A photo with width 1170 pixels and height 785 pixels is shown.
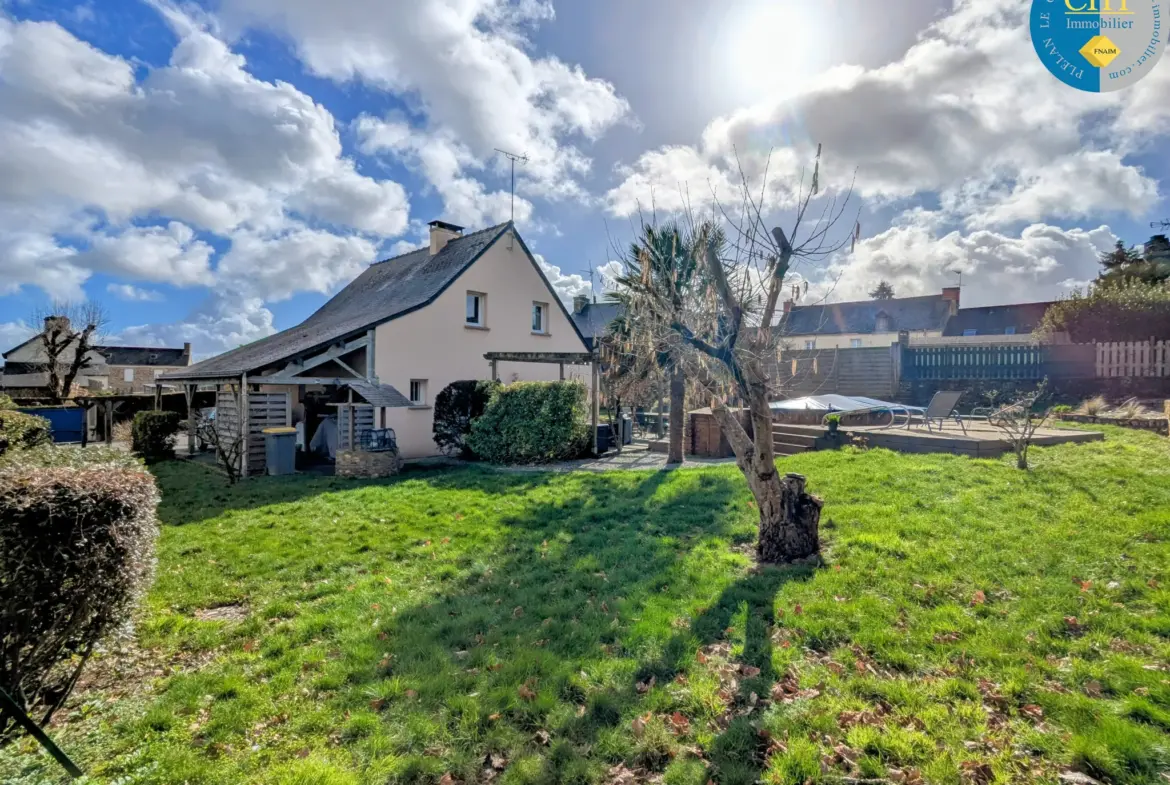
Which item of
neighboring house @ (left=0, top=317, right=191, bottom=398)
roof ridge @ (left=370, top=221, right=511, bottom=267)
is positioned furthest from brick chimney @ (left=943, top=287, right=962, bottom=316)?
neighboring house @ (left=0, top=317, right=191, bottom=398)

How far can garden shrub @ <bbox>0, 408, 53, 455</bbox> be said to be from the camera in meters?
6.19

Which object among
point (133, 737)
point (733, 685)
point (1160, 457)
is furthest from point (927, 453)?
point (133, 737)

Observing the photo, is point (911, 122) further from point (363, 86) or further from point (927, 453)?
point (363, 86)

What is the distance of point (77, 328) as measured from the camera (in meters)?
29.5

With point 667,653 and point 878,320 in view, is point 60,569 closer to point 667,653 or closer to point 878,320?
point 667,653

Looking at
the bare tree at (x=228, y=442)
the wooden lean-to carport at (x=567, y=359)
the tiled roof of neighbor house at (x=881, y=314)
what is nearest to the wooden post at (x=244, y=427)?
the bare tree at (x=228, y=442)

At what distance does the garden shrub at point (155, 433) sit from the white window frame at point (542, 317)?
11.2 m

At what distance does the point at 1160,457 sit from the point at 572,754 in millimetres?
10049

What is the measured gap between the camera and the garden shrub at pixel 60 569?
2607 millimetres

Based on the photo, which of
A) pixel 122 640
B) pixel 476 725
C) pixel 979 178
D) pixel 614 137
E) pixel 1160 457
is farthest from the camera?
pixel 614 137

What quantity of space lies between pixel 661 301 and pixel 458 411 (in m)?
9.32

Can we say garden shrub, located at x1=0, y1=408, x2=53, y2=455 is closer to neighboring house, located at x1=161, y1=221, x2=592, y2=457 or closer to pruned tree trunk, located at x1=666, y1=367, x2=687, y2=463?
neighboring house, located at x1=161, y1=221, x2=592, y2=457

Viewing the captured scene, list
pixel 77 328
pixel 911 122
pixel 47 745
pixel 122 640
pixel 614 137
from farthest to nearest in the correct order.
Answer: pixel 77 328, pixel 614 137, pixel 911 122, pixel 122 640, pixel 47 745

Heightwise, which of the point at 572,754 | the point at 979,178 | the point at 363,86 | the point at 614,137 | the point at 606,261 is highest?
the point at 363,86
